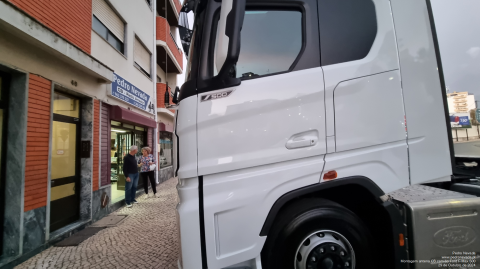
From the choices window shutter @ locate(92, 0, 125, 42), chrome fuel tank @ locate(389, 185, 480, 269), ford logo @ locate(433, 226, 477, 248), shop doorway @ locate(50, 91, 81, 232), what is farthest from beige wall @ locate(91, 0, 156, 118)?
ford logo @ locate(433, 226, 477, 248)

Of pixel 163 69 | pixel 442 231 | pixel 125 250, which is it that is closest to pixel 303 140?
pixel 442 231

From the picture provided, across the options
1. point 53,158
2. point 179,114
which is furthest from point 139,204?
point 179,114

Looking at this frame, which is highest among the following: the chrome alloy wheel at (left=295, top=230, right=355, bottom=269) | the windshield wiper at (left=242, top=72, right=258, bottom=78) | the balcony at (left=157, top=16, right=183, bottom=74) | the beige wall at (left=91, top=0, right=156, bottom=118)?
the balcony at (left=157, top=16, right=183, bottom=74)

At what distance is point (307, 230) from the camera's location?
5.93ft

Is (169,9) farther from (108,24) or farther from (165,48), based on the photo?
(108,24)

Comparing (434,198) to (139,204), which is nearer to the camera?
(434,198)

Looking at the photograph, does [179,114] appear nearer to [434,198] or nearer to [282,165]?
[282,165]

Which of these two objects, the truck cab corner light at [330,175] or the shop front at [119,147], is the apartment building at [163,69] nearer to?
the shop front at [119,147]

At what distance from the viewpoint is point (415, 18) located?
7.05 ft

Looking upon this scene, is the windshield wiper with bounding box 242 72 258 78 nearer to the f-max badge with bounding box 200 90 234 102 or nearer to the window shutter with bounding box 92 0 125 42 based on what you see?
the f-max badge with bounding box 200 90 234 102

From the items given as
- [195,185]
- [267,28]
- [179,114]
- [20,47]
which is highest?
[20,47]

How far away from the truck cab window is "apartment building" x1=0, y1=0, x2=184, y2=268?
3.38 m

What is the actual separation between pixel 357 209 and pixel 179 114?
1.85 m

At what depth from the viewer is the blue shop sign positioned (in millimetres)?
6562
